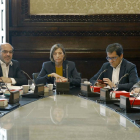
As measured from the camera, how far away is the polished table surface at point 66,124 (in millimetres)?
1391

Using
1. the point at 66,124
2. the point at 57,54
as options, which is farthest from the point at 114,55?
the point at 66,124

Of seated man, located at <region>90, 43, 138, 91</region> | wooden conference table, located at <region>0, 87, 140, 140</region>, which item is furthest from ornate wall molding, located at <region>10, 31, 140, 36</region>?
wooden conference table, located at <region>0, 87, 140, 140</region>

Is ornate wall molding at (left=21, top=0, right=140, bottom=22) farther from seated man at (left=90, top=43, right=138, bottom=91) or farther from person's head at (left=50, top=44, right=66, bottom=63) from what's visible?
seated man at (left=90, top=43, right=138, bottom=91)

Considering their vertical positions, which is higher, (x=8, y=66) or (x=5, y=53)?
(x=5, y=53)

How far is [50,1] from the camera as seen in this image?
17.4 feet

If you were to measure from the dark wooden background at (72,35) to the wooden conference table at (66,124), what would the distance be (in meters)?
3.04

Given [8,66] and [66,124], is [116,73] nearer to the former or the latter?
[8,66]

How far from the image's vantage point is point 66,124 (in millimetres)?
1651

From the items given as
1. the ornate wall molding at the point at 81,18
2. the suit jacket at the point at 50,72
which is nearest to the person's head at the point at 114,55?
the suit jacket at the point at 50,72

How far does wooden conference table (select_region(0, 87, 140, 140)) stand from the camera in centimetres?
139

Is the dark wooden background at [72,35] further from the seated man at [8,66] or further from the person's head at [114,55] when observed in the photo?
the person's head at [114,55]

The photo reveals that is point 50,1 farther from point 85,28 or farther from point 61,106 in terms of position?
point 61,106

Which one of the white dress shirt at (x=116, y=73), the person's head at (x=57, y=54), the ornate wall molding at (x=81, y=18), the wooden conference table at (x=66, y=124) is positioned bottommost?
the wooden conference table at (x=66, y=124)

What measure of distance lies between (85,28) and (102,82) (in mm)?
1984
